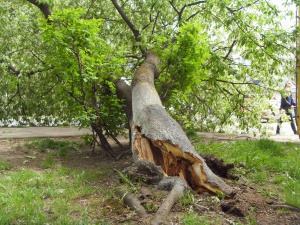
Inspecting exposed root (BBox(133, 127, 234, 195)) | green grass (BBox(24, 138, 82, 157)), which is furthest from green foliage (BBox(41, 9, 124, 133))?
exposed root (BBox(133, 127, 234, 195))

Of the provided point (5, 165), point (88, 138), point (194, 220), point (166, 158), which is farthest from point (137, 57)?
point (194, 220)

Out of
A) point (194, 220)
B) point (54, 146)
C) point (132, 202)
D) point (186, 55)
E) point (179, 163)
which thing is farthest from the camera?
point (54, 146)

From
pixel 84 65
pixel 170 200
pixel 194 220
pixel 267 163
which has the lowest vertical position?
pixel 194 220

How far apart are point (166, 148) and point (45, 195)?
1.55 meters

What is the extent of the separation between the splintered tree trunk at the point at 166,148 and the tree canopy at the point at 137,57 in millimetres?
968

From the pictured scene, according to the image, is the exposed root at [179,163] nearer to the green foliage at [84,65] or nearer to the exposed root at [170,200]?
the exposed root at [170,200]

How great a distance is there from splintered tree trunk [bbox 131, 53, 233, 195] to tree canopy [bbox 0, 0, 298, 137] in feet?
3.18

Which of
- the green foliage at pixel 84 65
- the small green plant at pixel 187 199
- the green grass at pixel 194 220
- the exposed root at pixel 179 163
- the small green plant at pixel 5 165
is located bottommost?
the green grass at pixel 194 220

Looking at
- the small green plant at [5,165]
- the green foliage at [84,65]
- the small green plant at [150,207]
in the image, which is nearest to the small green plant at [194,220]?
the small green plant at [150,207]

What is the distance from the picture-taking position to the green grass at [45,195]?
3709 millimetres

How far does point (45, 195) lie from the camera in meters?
4.50

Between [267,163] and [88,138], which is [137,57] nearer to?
[88,138]

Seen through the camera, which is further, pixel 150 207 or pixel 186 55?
pixel 186 55

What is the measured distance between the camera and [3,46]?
10727 millimetres
